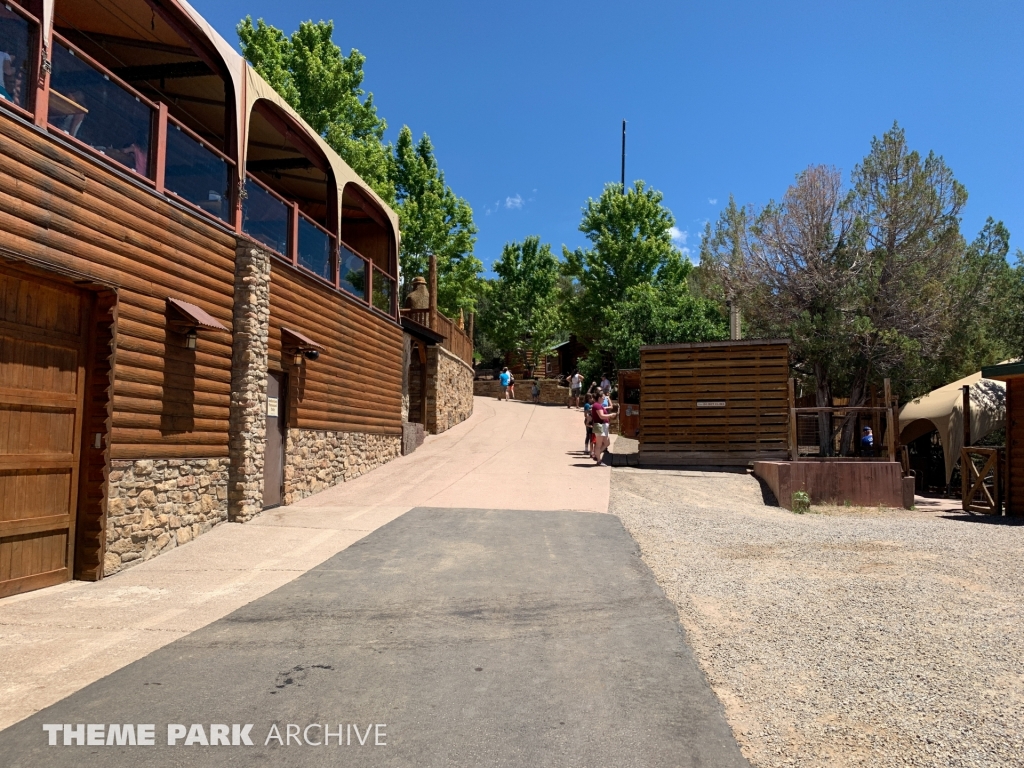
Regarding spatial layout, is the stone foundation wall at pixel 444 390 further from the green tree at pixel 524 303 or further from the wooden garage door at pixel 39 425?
the green tree at pixel 524 303

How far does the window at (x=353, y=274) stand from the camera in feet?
46.2

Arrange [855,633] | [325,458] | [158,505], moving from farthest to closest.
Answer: [325,458] < [158,505] < [855,633]

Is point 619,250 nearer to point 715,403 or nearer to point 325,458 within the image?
point 715,403

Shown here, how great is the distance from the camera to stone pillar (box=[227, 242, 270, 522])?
997 cm

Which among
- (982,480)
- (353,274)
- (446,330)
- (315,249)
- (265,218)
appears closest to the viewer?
(265,218)

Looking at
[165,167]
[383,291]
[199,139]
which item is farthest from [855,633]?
[383,291]

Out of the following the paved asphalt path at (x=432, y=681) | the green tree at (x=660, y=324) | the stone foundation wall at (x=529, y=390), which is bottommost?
the paved asphalt path at (x=432, y=681)

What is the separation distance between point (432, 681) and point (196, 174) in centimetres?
754

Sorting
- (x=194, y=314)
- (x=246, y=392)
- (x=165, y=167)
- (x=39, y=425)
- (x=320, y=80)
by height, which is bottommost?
(x=39, y=425)

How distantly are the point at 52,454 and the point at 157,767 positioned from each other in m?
4.60

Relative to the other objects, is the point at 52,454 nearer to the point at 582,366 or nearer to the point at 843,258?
the point at 843,258

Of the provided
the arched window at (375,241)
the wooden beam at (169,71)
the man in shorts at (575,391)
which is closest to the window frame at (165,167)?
the wooden beam at (169,71)

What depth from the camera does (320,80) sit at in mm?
24938

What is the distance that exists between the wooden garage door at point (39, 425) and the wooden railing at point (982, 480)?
48.5 feet
